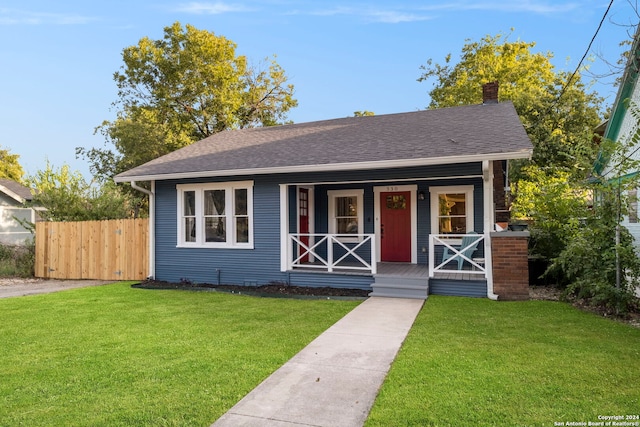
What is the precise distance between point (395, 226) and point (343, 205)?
5.11 feet

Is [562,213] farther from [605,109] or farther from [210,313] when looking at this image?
[605,109]

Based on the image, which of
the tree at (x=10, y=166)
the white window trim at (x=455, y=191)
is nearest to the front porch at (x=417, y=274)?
the white window trim at (x=455, y=191)

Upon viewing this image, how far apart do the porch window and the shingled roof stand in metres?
1.55

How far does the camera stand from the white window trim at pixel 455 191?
10297 mm

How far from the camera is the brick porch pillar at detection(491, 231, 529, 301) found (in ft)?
25.3

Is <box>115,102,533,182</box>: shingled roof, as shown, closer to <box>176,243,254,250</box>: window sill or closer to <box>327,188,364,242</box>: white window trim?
<box>327,188,364,242</box>: white window trim

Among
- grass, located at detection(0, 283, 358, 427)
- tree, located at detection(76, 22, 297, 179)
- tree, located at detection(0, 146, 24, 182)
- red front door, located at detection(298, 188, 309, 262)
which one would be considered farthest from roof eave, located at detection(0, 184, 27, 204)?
tree, located at detection(0, 146, 24, 182)

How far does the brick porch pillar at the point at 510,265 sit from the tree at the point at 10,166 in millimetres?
46100

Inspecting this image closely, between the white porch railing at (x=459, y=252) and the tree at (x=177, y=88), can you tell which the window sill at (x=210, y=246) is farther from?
the tree at (x=177, y=88)

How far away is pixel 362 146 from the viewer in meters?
9.78

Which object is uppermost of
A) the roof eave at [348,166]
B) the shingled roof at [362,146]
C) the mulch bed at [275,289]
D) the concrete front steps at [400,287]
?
the shingled roof at [362,146]

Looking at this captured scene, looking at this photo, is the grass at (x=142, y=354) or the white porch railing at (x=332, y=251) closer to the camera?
the grass at (x=142, y=354)

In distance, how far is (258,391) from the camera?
12.3 feet

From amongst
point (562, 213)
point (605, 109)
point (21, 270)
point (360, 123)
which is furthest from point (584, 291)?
point (605, 109)
